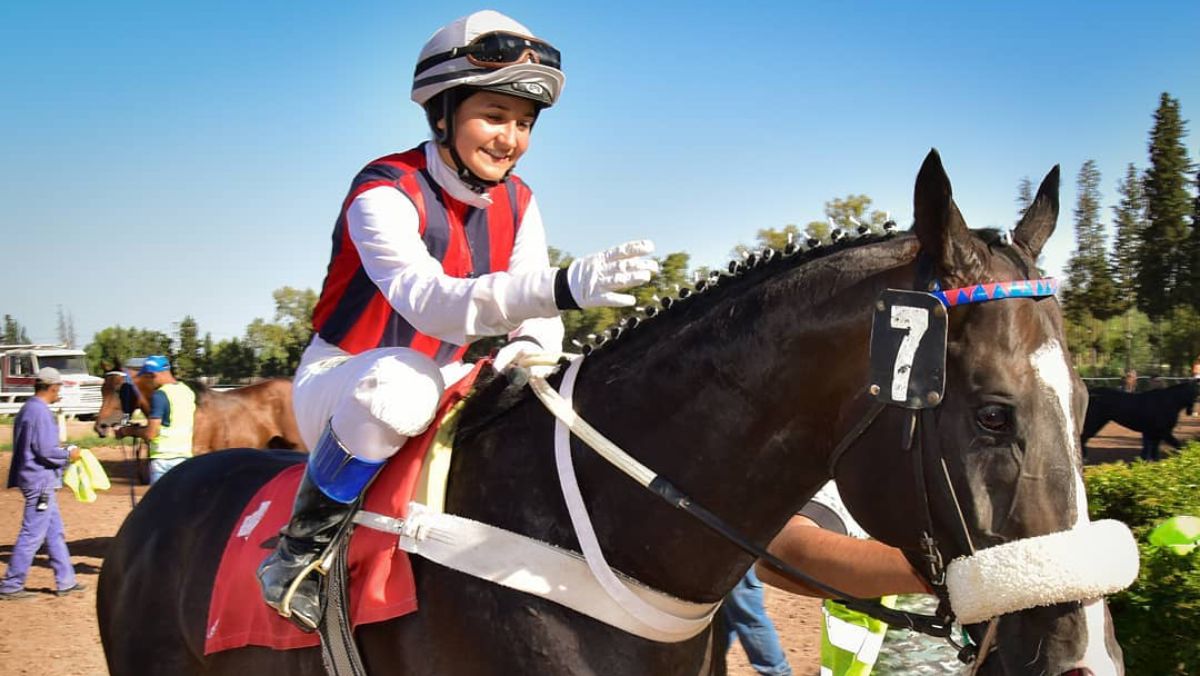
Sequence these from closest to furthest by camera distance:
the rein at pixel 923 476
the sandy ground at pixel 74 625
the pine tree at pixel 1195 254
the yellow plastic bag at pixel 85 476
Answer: the rein at pixel 923 476 → the sandy ground at pixel 74 625 → the yellow plastic bag at pixel 85 476 → the pine tree at pixel 1195 254

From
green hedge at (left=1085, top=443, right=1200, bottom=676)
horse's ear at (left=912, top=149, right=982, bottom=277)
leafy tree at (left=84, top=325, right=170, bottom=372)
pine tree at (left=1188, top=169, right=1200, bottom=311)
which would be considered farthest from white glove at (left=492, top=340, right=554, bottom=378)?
leafy tree at (left=84, top=325, right=170, bottom=372)

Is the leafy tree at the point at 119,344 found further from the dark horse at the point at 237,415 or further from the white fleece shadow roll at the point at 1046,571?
the white fleece shadow roll at the point at 1046,571

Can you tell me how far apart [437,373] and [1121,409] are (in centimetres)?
1780

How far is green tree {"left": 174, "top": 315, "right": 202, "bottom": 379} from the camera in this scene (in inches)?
1731

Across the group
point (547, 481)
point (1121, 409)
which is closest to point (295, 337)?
point (1121, 409)

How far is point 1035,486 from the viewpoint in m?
1.63

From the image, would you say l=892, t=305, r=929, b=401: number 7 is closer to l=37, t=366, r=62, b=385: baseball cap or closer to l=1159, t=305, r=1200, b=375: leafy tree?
l=37, t=366, r=62, b=385: baseball cap

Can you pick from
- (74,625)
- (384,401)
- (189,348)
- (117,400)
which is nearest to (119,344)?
(189,348)

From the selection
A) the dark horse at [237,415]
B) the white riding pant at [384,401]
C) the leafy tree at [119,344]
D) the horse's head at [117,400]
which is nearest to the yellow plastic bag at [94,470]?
the horse's head at [117,400]

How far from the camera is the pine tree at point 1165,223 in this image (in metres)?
35.6

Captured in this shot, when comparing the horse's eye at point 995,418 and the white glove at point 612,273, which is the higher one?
the white glove at point 612,273

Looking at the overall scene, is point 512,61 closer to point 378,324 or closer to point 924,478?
point 378,324

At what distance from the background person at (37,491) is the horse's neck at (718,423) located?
8.36 m

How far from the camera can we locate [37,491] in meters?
8.59
